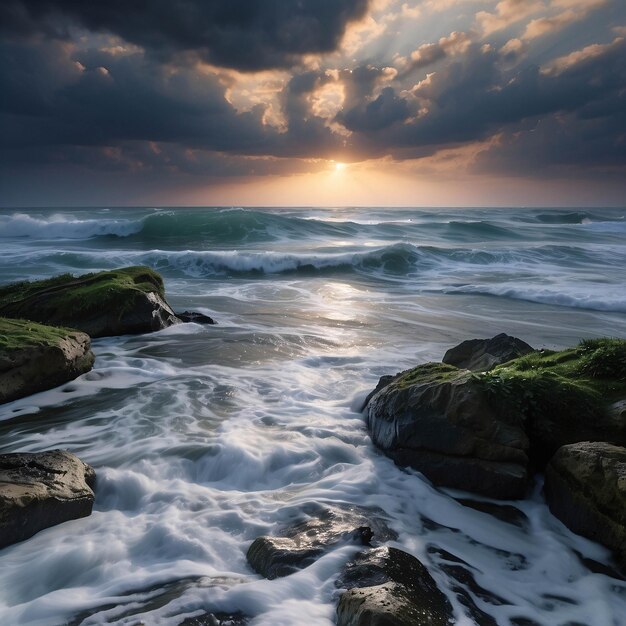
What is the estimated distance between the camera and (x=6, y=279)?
61.6 feet

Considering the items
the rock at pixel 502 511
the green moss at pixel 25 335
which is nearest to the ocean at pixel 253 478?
the rock at pixel 502 511

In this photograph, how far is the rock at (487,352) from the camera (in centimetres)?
586

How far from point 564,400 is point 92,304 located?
817 cm

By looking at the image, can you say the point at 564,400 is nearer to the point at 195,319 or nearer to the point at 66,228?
the point at 195,319

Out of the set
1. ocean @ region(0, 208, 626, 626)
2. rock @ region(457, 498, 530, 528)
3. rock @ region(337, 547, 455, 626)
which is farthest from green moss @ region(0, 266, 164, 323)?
rock @ region(337, 547, 455, 626)

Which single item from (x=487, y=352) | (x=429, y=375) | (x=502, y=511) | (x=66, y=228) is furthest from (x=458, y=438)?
(x=66, y=228)

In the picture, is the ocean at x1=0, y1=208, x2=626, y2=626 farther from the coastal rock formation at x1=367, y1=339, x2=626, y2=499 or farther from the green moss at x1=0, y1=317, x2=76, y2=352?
the green moss at x1=0, y1=317, x2=76, y2=352

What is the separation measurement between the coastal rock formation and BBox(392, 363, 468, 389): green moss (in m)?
0.05

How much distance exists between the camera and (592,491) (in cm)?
334

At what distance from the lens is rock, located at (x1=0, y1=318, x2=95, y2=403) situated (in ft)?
19.5

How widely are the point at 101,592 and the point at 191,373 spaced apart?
459 cm

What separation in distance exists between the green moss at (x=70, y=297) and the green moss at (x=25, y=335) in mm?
2070

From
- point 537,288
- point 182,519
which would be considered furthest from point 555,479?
point 537,288

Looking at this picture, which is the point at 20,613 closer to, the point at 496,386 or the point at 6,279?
the point at 496,386
